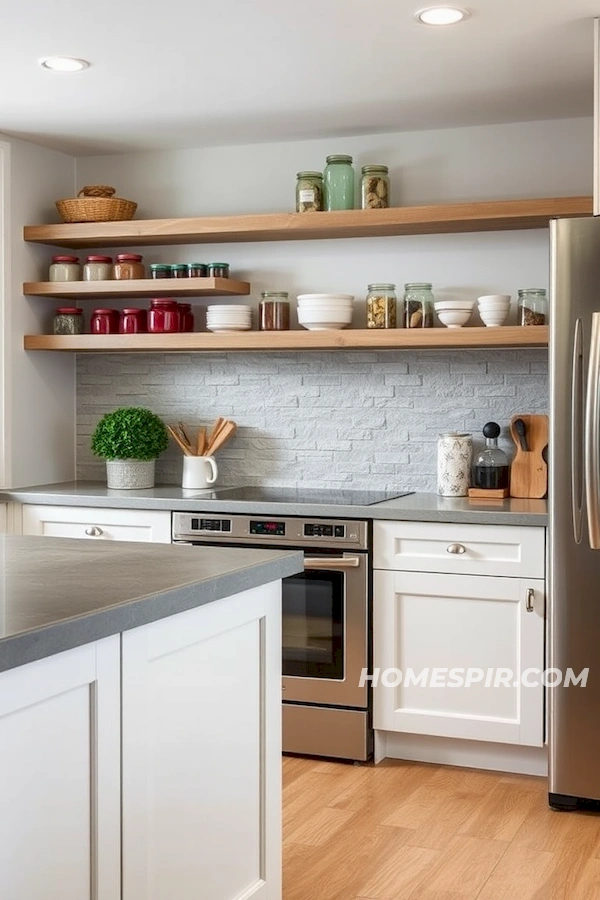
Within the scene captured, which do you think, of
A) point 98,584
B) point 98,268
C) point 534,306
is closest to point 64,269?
Result: point 98,268

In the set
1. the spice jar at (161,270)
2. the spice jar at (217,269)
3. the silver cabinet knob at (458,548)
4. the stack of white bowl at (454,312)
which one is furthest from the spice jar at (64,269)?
the silver cabinet knob at (458,548)

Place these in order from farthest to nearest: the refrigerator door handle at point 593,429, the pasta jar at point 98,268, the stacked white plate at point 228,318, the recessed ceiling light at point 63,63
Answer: the pasta jar at point 98,268 → the stacked white plate at point 228,318 → the recessed ceiling light at point 63,63 → the refrigerator door handle at point 593,429

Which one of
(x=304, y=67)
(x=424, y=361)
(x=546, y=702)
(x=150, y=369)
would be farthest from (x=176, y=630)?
(x=150, y=369)

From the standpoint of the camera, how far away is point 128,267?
4879 mm

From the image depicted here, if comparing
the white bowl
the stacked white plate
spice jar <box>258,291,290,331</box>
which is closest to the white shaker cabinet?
the white bowl

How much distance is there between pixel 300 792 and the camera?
385cm

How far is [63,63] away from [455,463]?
2062 mm

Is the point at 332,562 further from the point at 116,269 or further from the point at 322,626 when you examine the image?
the point at 116,269

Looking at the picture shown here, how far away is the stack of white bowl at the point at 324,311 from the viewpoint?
4.52 meters

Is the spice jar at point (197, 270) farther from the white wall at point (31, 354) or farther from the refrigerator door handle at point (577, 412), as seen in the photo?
the refrigerator door handle at point (577, 412)

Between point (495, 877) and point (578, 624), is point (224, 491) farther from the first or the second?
point (495, 877)

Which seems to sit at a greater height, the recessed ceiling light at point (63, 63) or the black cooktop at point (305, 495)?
the recessed ceiling light at point (63, 63)

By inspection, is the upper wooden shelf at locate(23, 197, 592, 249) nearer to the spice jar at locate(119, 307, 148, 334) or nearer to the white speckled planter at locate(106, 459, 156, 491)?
the spice jar at locate(119, 307, 148, 334)

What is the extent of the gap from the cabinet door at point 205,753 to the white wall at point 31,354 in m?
2.61
